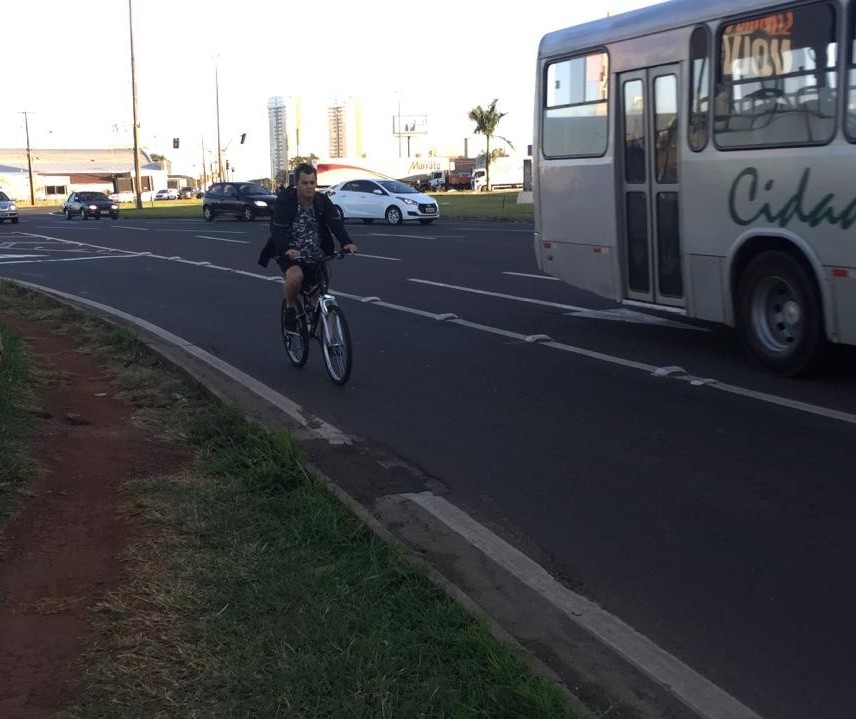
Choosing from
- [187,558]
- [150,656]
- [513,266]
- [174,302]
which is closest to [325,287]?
[187,558]

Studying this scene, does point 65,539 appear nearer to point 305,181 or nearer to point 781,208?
point 305,181

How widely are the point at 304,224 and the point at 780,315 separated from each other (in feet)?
13.3

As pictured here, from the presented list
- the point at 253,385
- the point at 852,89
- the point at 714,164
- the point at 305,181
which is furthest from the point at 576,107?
the point at 253,385

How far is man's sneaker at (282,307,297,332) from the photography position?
9.82 meters

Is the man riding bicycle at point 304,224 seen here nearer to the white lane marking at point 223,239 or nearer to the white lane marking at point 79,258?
the white lane marking at point 79,258

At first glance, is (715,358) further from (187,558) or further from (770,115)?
(187,558)

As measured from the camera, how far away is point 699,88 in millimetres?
9742

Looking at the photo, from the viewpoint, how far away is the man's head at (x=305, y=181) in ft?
29.0

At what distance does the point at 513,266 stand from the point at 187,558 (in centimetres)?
1423

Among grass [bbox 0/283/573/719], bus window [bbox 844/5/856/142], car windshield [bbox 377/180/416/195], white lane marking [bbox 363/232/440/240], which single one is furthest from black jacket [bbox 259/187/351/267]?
car windshield [bbox 377/180/416/195]

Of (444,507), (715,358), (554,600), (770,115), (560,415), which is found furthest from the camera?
(715,358)

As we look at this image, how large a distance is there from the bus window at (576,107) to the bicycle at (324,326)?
344 cm

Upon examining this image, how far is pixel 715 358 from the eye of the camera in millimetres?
10062

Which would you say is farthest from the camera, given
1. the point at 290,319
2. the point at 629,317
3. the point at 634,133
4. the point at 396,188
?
the point at 396,188
